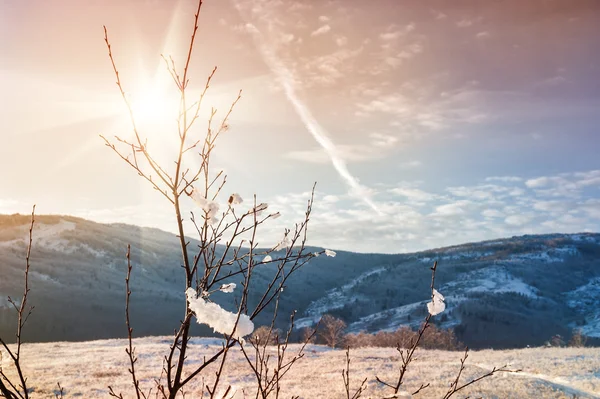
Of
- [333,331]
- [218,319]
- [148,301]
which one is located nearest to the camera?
[218,319]

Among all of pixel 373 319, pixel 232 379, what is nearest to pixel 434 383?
pixel 232 379

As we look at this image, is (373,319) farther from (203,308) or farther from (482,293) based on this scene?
(203,308)

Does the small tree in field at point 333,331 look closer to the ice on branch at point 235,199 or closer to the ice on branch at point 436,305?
the ice on branch at point 436,305

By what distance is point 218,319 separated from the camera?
58.6 inches

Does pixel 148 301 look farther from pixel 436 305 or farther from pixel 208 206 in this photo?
pixel 436 305

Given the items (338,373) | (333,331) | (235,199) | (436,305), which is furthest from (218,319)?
(333,331)

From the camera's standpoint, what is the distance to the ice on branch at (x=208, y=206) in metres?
2.02

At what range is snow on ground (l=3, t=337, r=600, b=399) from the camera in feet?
57.4

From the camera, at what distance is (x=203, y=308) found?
4.89 feet

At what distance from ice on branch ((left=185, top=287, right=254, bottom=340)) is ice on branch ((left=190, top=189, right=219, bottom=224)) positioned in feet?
1.83

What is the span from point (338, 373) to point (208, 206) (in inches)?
899

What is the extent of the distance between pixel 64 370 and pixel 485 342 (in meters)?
132

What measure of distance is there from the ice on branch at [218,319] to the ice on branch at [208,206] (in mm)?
557

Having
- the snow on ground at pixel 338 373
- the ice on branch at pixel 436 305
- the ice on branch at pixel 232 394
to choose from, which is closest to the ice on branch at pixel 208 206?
the ice on branch at pixel 232 394
